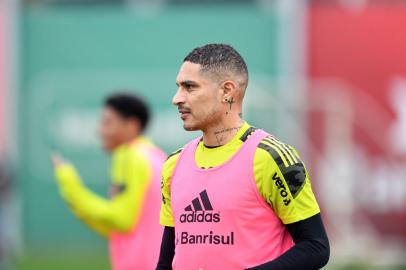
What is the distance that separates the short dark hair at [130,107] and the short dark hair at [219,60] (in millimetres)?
3907

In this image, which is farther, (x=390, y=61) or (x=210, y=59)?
(x=390, y=61)

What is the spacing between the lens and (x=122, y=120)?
9531 millimetres

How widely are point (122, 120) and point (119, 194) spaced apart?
0.82 meters

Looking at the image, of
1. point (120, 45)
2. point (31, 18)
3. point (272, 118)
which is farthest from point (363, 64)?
point (31, 18)

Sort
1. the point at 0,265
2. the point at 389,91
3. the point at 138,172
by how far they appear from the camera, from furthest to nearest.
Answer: the point at 389,91 → the point at 0,265 → the point at 138,172

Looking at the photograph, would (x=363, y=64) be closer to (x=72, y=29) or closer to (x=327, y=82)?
(x=327, y=82)

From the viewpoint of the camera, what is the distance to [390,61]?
22.6 metres

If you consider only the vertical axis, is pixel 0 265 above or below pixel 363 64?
below

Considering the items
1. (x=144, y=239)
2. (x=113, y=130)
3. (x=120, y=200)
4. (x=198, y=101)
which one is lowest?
(x=144, y=239)

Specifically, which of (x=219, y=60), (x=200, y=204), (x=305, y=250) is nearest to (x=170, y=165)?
(x=200, y=204)

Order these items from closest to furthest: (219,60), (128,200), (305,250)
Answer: (305,250), (219,60), (128,200)

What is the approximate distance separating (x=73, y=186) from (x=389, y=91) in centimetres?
1425

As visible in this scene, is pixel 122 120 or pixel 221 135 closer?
pixel 221 135

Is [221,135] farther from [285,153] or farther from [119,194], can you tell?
[119,194]
